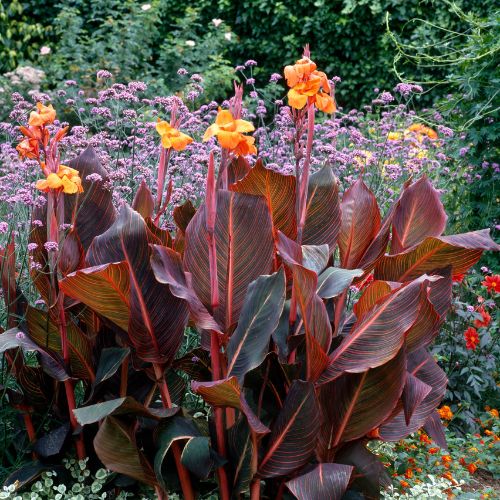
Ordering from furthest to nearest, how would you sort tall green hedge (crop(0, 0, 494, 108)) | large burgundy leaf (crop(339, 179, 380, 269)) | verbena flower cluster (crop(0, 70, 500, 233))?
1. tall green hedge (crop(0, 0, 494, 108))
2. verbena flower cluster (crop(0, 70, 500, 233))
3. large burgundy leaf (crop(339, 179, 380, 269))

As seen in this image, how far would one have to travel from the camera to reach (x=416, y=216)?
8.80 ft

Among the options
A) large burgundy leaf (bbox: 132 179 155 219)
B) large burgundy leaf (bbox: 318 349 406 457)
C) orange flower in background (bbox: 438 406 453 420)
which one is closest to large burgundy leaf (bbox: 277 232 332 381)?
large burgundy leaf (bbox: 318 349 406 457)

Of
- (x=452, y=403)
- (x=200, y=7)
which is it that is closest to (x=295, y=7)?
(x=200, y=7)

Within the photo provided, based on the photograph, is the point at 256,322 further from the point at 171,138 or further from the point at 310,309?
the point at 171,138

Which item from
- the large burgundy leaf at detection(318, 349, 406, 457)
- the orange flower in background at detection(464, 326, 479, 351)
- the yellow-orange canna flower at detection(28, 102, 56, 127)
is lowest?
the orange flower in background at detection(464, 326, 479, 351)

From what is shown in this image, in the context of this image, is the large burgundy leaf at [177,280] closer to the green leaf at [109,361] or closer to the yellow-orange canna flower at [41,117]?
the green leaf at [109,361]

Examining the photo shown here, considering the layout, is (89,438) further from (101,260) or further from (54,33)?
(54,33)

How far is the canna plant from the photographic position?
7.14 ft

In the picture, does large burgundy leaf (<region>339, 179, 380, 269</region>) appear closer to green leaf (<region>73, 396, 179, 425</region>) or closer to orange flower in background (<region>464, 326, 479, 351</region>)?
green leaf (<region>73, 396, 179, 425</region>)

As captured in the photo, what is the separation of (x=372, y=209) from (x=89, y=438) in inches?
48.9

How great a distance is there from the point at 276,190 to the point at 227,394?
30.1 inches

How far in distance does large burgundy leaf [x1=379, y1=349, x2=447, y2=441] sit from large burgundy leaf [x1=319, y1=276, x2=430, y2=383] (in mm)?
277

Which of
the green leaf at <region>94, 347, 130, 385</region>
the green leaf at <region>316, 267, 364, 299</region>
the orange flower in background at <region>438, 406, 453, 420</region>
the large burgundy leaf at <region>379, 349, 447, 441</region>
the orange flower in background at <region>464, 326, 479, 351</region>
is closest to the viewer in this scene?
the green leaf at <region>316, 267, 364, 299</region>

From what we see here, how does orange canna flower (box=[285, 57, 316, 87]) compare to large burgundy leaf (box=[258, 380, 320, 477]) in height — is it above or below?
above
